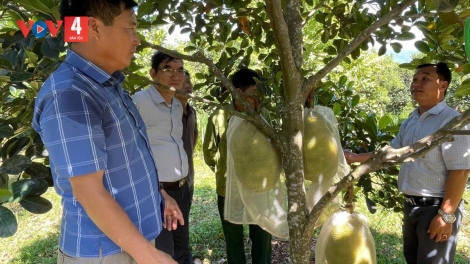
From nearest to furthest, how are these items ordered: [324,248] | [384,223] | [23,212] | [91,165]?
[91,165]
[324,248]
[384,223]
[23,212]

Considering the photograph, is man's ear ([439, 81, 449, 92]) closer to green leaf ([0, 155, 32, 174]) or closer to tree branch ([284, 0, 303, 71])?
tree branch ([284, 0, 303, 71])

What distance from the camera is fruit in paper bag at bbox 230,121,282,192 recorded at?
1275 millimetres

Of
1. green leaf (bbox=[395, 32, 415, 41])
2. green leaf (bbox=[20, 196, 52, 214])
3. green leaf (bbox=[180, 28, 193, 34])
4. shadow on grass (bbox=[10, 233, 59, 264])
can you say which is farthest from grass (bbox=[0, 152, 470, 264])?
green leaf (bbox=[20, 196, 52, 214])

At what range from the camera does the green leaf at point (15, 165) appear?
79 centimetres

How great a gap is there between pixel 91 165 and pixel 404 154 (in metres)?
0.68

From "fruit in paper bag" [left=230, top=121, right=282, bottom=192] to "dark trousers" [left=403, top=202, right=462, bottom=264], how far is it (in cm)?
80

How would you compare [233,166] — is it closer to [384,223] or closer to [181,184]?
[181,184]

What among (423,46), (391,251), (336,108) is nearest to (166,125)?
(336,108)

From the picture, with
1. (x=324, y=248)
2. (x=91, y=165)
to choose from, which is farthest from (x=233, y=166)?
(x=91, y=165)

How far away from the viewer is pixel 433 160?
1.65 meters

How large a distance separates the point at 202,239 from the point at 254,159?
1808 millimetres

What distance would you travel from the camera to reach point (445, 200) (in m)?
1.61

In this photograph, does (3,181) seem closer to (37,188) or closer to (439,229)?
(37,188)

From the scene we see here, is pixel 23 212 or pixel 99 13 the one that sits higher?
pixel 99 13
